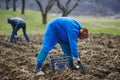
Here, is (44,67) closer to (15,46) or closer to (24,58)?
(24,58)

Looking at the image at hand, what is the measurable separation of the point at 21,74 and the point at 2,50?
14.5 feet

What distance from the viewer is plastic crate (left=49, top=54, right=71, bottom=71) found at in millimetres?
7863

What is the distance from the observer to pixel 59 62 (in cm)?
789

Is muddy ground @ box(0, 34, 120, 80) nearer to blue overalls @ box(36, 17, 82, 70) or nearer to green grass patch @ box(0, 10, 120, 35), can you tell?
blue overalls @ box(36, 17, 82, 70)

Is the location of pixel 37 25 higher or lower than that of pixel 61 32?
lower

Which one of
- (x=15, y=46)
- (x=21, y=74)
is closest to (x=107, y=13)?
(x=15, y=46)

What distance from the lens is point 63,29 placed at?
7.59 m

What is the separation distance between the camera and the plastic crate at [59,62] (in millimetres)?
7863

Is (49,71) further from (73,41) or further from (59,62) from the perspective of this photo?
(73,41)

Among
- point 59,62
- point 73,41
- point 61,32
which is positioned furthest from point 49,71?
point 73,41

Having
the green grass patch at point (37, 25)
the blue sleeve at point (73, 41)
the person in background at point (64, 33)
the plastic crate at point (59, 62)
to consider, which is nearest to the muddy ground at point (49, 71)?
the plastic crate at point (59, 62)

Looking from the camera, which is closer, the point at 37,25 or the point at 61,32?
the point at 61,32

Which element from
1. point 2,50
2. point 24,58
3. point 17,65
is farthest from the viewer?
point 2,50

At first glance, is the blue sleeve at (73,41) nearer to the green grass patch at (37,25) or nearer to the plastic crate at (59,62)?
the plastic crate at (59,62)
